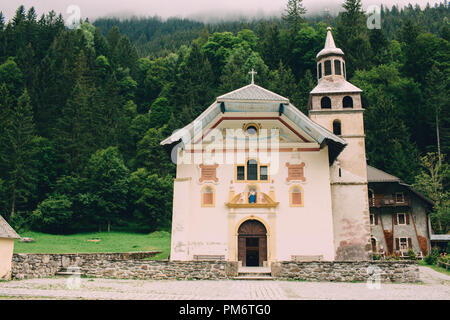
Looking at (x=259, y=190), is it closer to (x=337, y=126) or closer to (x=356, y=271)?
(x=356, y=271)

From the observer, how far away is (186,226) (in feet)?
66.7

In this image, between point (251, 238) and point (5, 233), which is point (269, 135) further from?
point (5, 233)

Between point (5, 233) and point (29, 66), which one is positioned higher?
point (29, 66)

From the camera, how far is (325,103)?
2566cm

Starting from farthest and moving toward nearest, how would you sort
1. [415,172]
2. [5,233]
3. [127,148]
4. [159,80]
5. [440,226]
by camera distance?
[159,80]
[127,148]
[415,172]
[440,226]
[5,233]

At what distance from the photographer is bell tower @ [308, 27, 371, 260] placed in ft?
73.6

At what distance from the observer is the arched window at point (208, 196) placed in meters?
21.2

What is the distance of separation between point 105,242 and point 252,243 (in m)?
17.3

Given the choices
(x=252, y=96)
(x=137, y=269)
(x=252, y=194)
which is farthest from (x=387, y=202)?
(x=137, y=269)

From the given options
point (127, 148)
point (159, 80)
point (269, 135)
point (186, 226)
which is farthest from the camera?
point (159, 80)

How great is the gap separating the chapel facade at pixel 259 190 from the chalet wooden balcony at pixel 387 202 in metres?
13.8

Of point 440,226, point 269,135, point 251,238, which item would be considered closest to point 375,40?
point 440,226

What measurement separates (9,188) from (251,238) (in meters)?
28.5

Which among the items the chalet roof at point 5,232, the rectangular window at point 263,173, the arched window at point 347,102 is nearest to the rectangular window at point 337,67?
the arched window at point 347,102
